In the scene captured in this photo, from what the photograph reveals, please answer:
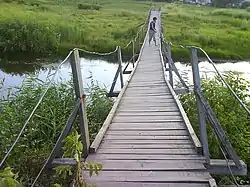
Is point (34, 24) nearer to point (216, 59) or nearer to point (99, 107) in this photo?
point (216, 59)

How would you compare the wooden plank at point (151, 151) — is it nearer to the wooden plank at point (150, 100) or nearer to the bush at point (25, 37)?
the wooden plank at point (150, 100)

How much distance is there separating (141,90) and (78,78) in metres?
3.54

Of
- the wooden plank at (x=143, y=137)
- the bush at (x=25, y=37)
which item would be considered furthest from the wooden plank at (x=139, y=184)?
the bush at (x=25, y=37)

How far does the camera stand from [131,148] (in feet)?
12.4

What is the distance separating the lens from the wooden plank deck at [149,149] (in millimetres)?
3117

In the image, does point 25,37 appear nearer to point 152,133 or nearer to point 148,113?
point 148,113

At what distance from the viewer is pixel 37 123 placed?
211 inches

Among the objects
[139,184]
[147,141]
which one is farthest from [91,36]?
[139,184]

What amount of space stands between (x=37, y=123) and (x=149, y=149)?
85.6 inches

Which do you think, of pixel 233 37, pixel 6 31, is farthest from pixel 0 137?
pixel 233 37

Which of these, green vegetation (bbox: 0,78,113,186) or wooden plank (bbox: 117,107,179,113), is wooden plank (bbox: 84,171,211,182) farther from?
wooden plank (bbox: 117,107,179,113)

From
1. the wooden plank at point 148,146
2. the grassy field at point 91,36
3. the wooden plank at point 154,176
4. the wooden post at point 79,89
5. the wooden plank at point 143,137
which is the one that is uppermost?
the wooden post at point 79,89

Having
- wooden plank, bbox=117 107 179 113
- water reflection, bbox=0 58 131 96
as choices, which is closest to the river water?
water reflection, bbox=0 58 131 96

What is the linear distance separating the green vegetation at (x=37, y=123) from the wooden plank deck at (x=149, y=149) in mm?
802
